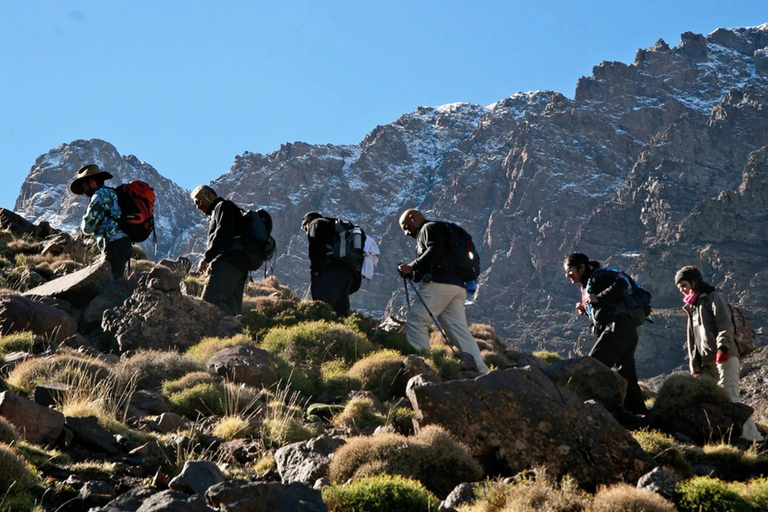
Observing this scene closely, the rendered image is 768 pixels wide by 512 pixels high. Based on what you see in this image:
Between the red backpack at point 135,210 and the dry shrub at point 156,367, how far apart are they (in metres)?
3.38

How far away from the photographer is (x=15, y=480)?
17.5 feet

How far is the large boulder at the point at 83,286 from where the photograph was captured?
13516 millimetres

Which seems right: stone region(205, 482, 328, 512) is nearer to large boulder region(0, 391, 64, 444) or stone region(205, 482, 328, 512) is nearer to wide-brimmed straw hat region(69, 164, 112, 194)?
large boulder region(0, 391, 64, 444)

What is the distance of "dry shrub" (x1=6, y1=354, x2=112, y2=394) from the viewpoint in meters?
8.56

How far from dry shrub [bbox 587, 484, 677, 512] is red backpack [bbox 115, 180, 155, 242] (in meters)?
9.11

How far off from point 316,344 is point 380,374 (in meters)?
2.06

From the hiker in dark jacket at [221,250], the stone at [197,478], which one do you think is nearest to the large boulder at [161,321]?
the hiker in dark jacket at [221,250]

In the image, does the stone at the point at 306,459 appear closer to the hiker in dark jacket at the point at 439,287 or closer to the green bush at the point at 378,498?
the green bush at the point at 378,498

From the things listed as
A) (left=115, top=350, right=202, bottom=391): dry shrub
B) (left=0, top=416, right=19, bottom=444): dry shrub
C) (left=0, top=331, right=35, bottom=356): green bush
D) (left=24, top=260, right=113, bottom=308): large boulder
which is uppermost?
(left=24, top=260, right=113, bottom=308): large boulder

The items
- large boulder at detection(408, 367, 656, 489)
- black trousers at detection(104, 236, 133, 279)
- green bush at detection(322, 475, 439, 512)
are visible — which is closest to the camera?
green bush at detection(322, 475, 439, 512)

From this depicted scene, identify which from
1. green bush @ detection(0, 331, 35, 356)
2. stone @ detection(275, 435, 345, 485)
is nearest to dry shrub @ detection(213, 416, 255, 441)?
stone @ detection(275, 435, 345, 485)

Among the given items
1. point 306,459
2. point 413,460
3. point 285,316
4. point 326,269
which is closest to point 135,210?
point 285,316

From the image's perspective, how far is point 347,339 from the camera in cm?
1245

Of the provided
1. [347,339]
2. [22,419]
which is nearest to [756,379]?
[347,339]
